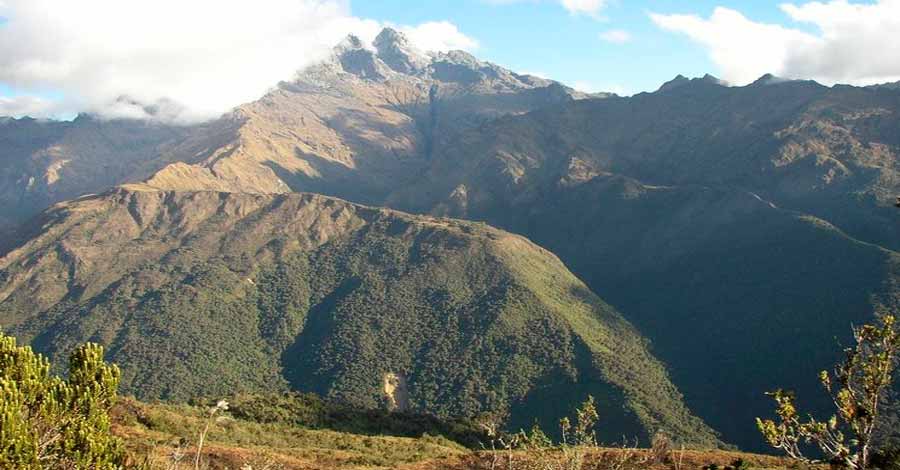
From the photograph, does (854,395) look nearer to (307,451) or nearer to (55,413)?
(55,413)

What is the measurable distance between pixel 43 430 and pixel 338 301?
17135 cm

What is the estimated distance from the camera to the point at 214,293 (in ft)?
640

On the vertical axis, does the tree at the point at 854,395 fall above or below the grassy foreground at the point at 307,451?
above

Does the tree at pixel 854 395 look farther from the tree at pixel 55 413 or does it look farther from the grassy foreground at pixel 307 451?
the tree at pixel 55 413

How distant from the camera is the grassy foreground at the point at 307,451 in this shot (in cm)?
4600

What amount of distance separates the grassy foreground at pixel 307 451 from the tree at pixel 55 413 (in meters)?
9.99

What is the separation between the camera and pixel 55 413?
2508 cm

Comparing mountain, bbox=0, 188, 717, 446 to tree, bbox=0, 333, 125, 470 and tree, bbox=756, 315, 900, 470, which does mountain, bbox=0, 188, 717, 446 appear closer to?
tree, bbox=756, 315, 900, 470

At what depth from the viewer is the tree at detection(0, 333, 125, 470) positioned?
2252cm

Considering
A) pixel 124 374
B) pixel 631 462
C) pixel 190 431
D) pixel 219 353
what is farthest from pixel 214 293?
pixel 631 462

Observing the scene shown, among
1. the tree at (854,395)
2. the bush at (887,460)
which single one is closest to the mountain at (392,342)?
the bush at (887,460)

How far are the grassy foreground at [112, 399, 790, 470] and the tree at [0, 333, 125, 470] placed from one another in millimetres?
9994

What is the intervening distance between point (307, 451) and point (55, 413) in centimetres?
3720

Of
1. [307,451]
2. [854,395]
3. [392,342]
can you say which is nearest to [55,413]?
[854,395]
